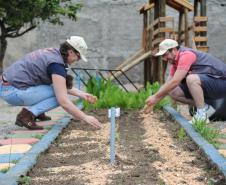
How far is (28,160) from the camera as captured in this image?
398cm

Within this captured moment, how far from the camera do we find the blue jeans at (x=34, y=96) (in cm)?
582

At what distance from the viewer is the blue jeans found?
5824mm

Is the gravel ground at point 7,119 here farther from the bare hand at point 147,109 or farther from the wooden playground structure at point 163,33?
the wooden playground structure at point 163,33

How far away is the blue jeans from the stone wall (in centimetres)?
815

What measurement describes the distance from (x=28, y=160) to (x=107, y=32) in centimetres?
1028

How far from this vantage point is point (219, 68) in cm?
646

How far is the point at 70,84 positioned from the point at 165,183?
288 centimetres

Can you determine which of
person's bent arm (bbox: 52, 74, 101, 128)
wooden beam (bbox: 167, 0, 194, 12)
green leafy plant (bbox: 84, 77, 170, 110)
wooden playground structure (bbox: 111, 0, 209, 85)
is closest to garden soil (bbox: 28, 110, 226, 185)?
person's bent arm (bbox: 52, 74, 101, 128)

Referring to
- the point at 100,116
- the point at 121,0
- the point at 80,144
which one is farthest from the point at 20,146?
the point at 121,0

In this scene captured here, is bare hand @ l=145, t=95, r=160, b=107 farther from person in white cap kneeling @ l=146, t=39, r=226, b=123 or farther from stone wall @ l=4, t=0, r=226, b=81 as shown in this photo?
stone wall @ l=4, t=0, r=226, b=81

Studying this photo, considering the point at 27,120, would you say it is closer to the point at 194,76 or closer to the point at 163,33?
the point at 194,76

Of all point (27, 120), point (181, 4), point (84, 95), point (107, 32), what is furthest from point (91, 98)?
point (107, 32)

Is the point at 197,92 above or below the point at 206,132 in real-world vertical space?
above

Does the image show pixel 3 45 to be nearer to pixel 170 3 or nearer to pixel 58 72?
pixel 170 3
